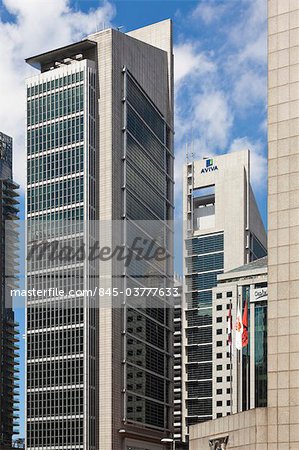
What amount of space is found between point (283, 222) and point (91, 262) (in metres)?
96.8

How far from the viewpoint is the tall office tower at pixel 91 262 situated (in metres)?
149

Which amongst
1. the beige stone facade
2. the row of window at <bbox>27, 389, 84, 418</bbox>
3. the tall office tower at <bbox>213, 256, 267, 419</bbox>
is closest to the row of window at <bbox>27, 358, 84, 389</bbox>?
the row of window at <bbox>27, 389, 84, 418</bbox>

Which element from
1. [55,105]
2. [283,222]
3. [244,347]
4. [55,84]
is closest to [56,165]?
[55,105]

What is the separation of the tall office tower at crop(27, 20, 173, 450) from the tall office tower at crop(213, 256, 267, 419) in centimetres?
1607

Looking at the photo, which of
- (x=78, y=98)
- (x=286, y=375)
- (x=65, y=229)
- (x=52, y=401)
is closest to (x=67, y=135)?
(x=78, y=98)

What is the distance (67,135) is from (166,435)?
192ft

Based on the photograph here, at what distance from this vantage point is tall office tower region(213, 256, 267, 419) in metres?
161

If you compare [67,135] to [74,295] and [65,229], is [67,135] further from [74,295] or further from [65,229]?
[74,295]

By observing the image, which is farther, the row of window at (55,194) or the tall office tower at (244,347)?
the tall office tower at (244,347)

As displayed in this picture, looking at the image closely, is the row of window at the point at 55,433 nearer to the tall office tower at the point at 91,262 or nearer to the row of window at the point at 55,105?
the tall office tower at the point at 91,262

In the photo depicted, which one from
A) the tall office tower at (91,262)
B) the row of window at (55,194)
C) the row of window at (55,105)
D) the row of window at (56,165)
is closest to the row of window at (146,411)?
the tall office tower at (91,262)

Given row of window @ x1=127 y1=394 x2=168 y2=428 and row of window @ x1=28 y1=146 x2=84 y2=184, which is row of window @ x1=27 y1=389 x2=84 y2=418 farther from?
row of window @ x1=28 y1=146 x2=84 y2=184

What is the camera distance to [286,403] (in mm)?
55812

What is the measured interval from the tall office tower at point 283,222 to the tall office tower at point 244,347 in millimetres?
88121
